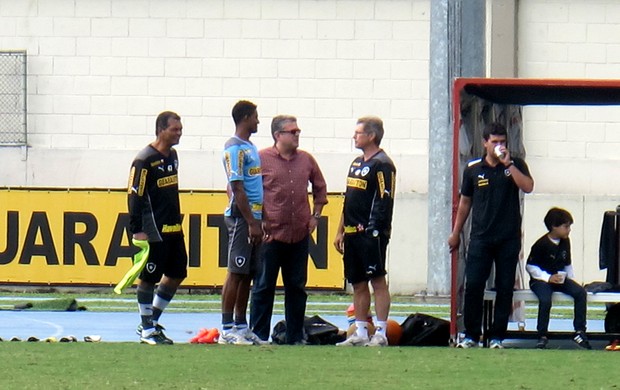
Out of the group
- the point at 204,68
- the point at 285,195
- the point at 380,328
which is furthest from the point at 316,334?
the point at 204,68

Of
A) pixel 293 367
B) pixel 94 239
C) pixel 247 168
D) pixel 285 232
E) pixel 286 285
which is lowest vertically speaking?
Result: pixel 293 367

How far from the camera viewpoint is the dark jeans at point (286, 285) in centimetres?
1208

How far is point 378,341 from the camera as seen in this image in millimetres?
11898

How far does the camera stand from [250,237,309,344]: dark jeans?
1208 centimetres

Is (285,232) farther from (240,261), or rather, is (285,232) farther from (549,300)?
(549,300)

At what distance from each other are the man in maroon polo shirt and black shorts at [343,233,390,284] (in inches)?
14.8

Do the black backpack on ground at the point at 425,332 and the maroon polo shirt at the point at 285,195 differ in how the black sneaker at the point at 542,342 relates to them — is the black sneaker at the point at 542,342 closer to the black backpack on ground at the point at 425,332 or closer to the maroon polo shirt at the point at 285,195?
the black backpack on ground at the point at 425,332

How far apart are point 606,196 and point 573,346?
29.4 feet

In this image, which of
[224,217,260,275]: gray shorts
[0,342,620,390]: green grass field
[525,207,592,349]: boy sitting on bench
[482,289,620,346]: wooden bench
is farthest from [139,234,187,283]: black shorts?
[525,207,592,349]: boy sitting on bench

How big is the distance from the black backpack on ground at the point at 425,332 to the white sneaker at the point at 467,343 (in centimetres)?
31

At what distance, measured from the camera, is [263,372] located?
9648 millimetres

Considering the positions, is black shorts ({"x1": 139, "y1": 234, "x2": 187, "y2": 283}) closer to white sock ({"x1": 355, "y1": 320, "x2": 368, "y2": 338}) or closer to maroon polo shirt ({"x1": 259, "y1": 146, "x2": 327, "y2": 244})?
maroon polo shirt ({"x1": 259, "y1": 146, "x2": 327, "y2": 244})

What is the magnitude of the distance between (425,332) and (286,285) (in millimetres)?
1226

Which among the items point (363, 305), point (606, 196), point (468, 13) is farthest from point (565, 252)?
point (606, 196)
